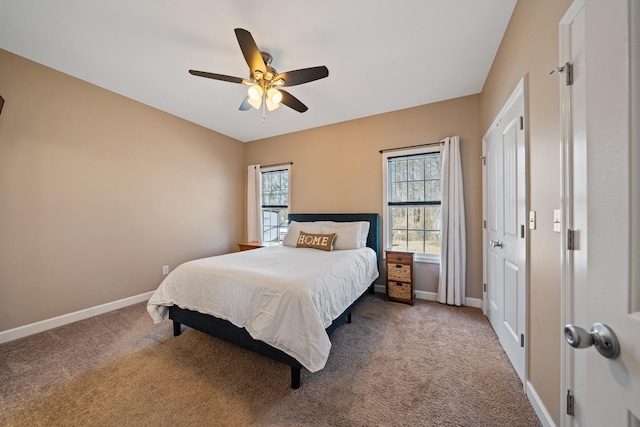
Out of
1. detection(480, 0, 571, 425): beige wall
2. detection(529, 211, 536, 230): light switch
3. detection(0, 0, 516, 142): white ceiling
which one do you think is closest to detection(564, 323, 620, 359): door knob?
detection(480, 0, 571, 425): beige wall

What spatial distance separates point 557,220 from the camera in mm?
1134

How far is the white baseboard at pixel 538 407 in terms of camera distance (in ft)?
3.98

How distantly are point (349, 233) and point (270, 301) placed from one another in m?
1.70

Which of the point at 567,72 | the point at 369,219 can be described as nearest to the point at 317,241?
the point at 369,219

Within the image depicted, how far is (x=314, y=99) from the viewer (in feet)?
9.65

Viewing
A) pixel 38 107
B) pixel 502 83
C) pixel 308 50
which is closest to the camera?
pixel 502 83

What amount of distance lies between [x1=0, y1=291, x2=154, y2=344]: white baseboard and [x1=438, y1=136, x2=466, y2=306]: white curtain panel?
403 cm

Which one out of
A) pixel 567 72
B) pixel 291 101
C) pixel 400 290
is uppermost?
pixel 291 101

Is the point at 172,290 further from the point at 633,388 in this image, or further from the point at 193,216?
the point at 633,388

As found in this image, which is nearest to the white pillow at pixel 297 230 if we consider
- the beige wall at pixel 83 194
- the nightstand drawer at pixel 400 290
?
the nightstand drawer at pixel 400 290

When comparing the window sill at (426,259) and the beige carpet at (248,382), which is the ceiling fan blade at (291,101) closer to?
the window sill at (426,259)

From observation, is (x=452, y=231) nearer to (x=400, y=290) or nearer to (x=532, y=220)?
(x=400, y=290)

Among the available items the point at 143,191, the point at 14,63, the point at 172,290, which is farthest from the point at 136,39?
the point at 172,290

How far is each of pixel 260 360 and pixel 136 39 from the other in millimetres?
2941
